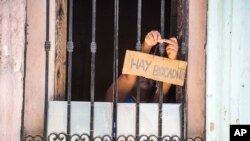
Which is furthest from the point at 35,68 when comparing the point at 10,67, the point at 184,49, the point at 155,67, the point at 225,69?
the point at 225,69

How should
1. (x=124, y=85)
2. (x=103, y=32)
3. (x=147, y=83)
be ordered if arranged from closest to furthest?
(x=124, y=85) → (x=147, y=83) → (x=103, y=32)

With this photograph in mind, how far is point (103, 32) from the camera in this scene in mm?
3711

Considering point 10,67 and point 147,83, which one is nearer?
point 10,67

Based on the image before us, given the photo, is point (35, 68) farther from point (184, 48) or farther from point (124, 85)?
point (184, 48)

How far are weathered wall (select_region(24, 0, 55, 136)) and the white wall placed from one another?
0.78 metres

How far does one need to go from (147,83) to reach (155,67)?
0.35 m

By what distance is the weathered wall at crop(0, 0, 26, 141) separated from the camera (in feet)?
6.42

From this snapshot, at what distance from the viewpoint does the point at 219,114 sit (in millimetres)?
1980

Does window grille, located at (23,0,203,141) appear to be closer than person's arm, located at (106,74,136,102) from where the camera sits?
Yes

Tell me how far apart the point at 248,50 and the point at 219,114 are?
332mm

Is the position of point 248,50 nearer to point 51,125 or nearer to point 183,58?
point 183,58

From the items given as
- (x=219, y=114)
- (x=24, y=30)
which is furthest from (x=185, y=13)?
(x=24, y=30)

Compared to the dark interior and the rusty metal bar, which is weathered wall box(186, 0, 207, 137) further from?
the dark interior

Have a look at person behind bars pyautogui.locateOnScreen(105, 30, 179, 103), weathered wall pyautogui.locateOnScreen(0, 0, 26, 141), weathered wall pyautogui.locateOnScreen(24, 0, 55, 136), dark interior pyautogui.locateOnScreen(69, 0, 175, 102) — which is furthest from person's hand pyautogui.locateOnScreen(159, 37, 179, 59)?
dark interior pyautogui.locateOnScreen(69, 0, 175, 102)
